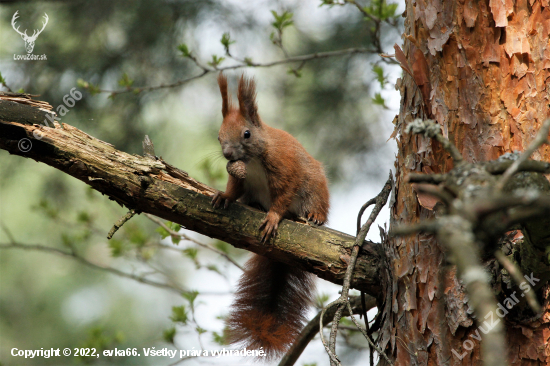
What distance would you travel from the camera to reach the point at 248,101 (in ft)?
7.77

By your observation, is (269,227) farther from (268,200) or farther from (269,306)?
(268,200)

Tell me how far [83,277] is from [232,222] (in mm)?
4686

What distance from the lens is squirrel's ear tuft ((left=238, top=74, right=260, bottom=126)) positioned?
2.34 m

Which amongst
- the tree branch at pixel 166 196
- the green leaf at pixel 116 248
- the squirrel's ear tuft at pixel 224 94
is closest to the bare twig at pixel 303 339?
the tree branch at pixel 166 196

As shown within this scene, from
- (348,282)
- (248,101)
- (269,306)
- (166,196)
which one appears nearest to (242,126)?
(248,101)

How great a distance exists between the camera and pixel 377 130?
347 centimetres

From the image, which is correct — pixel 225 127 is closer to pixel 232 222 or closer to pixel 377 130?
pixel 232 222

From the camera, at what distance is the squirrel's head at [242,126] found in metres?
2.22

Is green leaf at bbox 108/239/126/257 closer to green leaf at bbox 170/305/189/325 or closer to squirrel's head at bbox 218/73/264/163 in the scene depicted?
green leaf at bbox 170/305/189/325

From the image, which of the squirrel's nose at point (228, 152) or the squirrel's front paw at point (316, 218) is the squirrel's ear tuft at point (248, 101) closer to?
the squirrel's nose at point (228, 152)

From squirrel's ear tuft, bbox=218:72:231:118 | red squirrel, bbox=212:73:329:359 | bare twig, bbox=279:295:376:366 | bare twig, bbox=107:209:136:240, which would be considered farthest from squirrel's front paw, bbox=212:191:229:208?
bare twig, bbox=279:295:376:366

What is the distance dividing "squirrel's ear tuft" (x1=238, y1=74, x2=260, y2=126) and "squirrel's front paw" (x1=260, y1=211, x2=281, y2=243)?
2.25 ft

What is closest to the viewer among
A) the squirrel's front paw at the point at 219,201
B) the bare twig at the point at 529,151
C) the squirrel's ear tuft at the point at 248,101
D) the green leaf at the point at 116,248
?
the bare twig at the point at 529,151

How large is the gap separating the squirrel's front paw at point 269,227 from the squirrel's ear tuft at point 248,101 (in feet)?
2.25
